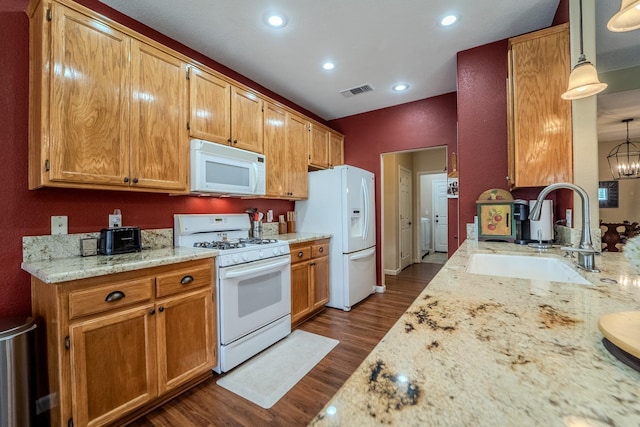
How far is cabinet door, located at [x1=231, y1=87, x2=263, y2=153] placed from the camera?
248 centimetres

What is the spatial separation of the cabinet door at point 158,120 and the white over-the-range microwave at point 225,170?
0.30ft

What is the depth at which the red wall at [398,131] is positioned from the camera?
3391 millimetres

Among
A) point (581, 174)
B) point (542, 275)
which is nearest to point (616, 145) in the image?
point (581, 174)

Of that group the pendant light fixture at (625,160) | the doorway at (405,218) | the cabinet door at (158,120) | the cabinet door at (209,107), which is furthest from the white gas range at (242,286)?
the pendant light fixture at (625,160)

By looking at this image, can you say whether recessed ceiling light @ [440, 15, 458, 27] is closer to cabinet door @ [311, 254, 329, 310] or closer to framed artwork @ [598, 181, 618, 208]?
cabinet door @ [311, 254, 329, 310]

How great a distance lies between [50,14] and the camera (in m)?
1.47

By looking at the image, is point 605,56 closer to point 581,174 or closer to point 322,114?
point 581,174

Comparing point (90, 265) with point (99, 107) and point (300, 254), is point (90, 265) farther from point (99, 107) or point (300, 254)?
point (300, 254)

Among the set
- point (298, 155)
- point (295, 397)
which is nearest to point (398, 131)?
point (298, 155)

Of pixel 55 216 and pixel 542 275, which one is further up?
pixel 55 216

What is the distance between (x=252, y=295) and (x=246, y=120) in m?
1.64

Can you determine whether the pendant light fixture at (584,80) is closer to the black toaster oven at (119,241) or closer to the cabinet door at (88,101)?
the cabinet door at (88,101)

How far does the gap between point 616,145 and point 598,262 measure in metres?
3.80

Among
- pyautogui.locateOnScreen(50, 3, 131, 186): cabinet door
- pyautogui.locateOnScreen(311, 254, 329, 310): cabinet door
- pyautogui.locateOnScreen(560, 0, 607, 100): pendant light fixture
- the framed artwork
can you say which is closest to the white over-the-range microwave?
pyautogui.locateOnScreen(50, 3, 131, 186): cabinet door
